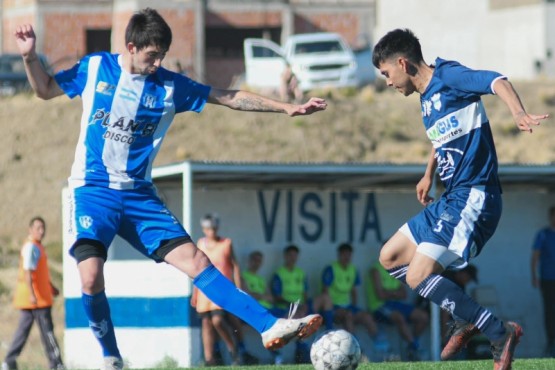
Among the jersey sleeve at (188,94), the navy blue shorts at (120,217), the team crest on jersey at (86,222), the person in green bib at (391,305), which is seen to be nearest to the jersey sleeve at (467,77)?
the jersey sleeve at (188,94)

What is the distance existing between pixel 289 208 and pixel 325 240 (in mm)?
662

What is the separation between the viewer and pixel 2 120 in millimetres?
35375

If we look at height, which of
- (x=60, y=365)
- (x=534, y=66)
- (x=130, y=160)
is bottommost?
(x=60, y=365)

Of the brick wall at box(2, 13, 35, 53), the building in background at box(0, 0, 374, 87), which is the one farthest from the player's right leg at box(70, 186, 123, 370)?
the brick wall at box(2, 13, 35, 53)

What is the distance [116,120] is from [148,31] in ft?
1.97

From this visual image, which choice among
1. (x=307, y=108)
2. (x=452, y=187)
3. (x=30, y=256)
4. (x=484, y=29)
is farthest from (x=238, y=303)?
(x=484, y=29)

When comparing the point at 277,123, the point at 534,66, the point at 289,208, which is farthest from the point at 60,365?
the point at 534,66

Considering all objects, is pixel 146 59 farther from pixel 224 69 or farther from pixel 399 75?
pixel 224 69

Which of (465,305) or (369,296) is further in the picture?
(369,296)

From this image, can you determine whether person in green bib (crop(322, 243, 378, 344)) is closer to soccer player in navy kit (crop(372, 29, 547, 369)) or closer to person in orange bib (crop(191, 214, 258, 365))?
person in orange bib (crop(191, 214, 258, 365))

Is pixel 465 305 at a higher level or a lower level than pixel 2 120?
lower

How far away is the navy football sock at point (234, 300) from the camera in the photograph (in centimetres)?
804

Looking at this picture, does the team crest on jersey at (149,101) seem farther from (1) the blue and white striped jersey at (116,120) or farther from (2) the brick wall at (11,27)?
(2) the brick wall at (11,27)

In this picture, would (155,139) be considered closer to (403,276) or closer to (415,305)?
(403,276)
